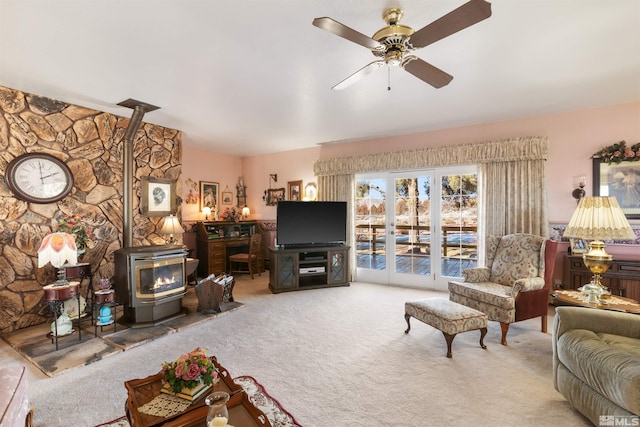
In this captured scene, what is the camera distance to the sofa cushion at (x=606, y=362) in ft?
5.18

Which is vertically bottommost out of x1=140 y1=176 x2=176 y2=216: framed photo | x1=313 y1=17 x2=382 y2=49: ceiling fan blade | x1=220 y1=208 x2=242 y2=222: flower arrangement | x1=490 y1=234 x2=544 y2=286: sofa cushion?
x1=490 y1=234 x2=544 y2=286: sofa cushion

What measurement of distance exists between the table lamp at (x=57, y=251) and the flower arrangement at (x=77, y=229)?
0.45 m

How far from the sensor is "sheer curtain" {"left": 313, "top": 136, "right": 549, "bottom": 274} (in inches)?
165

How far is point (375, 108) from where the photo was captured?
394 cm

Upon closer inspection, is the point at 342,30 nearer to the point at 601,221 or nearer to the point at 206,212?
the point at 601,221

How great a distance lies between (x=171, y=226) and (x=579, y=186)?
19.3 ft

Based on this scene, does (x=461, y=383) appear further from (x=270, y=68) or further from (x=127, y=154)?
(x=127, y=154)

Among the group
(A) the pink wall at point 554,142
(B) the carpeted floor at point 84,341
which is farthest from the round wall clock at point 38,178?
(A) the pink wall at point 554,142

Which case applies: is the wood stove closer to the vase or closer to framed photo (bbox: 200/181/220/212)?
the vase

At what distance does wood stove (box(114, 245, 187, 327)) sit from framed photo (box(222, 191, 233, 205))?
3.20 metres

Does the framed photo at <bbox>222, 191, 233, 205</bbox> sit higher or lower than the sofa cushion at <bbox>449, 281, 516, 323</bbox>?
higher

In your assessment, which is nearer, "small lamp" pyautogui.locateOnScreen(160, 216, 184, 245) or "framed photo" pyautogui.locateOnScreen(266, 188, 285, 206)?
"small lamp" pyautogui.locateOnScreen(160, 216, 184, 245)

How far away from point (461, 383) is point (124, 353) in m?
3.10

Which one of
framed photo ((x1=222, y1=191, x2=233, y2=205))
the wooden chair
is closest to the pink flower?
the wooden chair
